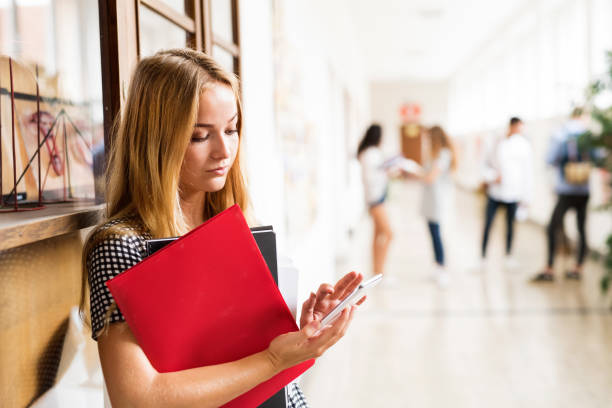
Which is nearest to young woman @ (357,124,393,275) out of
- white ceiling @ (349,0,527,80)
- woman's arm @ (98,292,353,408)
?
white ceiling @ (349,0,527,80)

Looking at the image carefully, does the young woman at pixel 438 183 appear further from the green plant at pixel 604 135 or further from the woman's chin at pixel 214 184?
the woman's chin at pixel 214 184

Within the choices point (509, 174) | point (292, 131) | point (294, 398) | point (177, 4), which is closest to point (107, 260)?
point (294, 398)

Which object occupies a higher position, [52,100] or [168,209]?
[52,100]

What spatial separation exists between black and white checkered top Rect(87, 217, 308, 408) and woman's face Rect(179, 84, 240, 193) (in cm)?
16

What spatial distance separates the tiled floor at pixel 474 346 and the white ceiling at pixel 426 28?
186 inches

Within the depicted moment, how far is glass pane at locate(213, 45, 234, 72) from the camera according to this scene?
1945mm

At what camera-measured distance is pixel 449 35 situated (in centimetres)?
1158

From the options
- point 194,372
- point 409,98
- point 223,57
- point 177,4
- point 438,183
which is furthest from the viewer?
point 409,98

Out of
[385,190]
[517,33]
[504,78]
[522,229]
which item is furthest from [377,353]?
[504,78]

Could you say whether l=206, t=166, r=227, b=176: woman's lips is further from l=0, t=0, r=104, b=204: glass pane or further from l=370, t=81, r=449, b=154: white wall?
Result: l=370, t=81, r=449, b=154: white wall

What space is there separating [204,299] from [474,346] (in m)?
3.27

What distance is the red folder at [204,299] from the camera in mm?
756

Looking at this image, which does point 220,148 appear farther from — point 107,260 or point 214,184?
point 107,260

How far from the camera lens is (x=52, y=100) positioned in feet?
3.57
